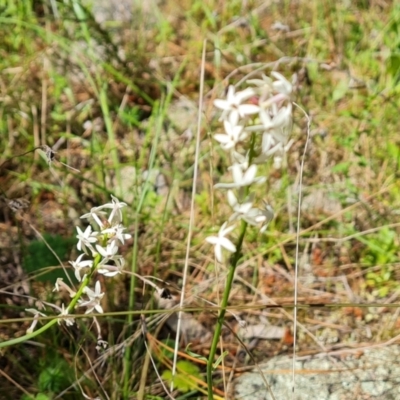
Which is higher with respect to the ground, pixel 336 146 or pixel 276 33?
pixel 276 33

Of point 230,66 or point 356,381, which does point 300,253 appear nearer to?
point 356,381

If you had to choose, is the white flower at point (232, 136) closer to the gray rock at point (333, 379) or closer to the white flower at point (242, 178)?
the white flower at point (242, 178)

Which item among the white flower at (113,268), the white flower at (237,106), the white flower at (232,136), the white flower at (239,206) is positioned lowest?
the white flower at (113,268)

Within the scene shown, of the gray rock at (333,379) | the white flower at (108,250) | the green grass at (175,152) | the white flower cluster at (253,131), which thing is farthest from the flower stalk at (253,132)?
the gray rock at (333,379)

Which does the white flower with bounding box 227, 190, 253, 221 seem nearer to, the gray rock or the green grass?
the green grass

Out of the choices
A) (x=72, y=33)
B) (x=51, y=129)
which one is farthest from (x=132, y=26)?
(x=51, y=129)

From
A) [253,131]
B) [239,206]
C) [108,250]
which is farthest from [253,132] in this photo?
[108,250]

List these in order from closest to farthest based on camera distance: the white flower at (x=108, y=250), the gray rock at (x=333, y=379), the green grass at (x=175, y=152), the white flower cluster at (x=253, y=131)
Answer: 1. the white flower cluster at (x=253, y=131)
2. the white flower at (x=108, y=250)
3. the gray rock at (x=333, y=379)
4. the green grass at (x=175, y=152)
